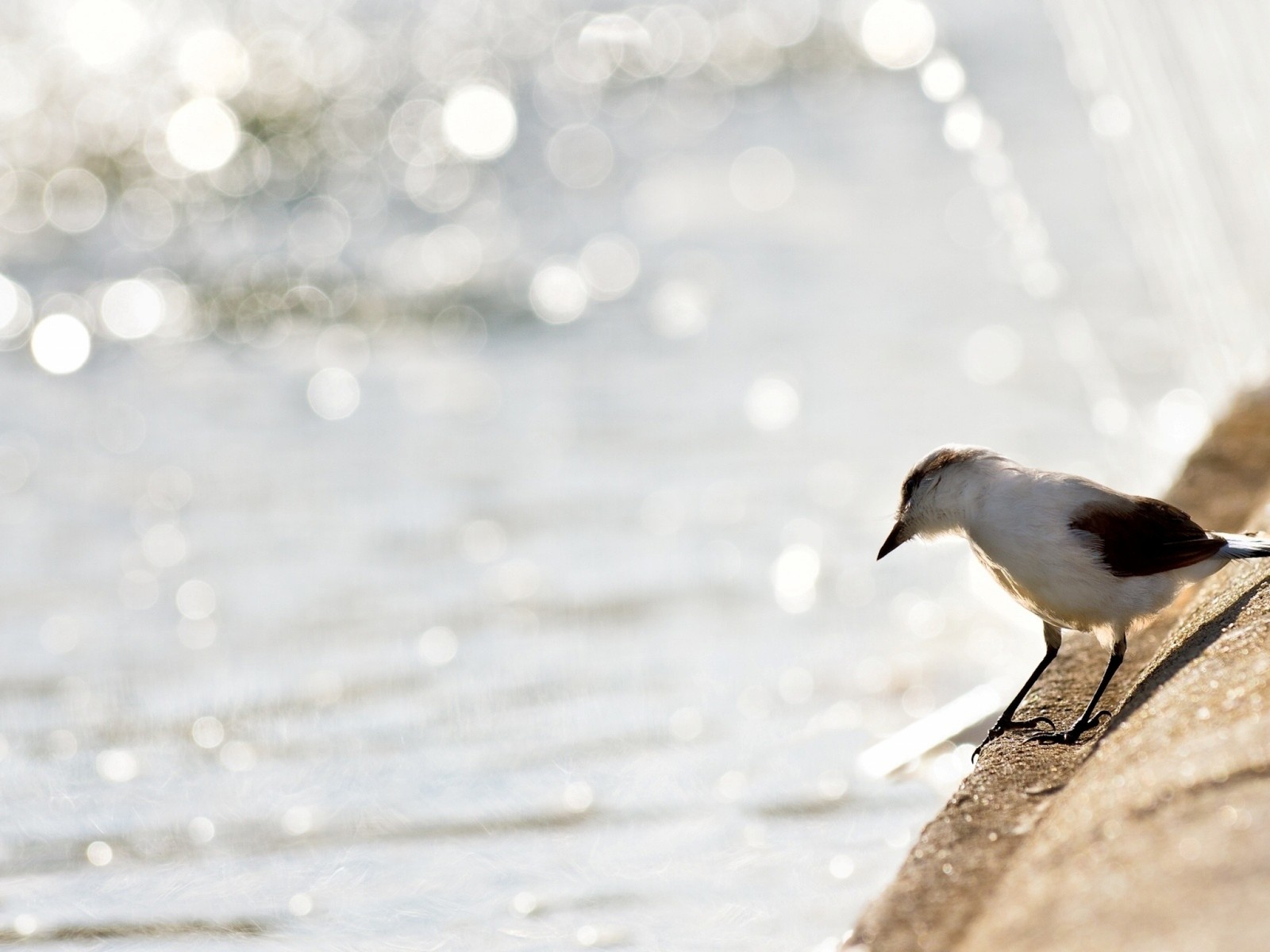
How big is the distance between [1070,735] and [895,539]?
2.72ft

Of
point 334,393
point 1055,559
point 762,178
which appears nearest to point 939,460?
point 1055,559

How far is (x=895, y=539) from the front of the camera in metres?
4.68

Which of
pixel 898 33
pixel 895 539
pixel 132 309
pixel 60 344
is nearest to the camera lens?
pixel 895 539

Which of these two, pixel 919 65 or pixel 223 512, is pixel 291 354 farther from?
pixel 919 65

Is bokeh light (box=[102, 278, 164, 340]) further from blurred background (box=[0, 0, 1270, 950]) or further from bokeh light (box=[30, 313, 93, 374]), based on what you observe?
bokeh light (box=[30, 313, 93, 374])

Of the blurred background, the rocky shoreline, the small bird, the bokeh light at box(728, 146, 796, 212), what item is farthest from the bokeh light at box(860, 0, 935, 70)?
the rocky shoreline

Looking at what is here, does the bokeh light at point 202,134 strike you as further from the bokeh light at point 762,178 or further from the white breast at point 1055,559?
the white breast at point 1055,559

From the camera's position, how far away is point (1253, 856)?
2723 millimetres

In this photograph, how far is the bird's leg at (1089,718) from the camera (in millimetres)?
4086

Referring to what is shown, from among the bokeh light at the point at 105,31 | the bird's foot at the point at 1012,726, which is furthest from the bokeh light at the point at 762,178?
the bird's foot at the point at 1012,726

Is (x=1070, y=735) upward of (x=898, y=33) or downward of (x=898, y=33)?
downward

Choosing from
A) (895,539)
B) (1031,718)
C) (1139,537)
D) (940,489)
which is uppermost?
(940,489)

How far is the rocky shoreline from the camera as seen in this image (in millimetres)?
2688

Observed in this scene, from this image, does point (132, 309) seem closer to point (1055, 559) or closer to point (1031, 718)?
point (1031, 718)
